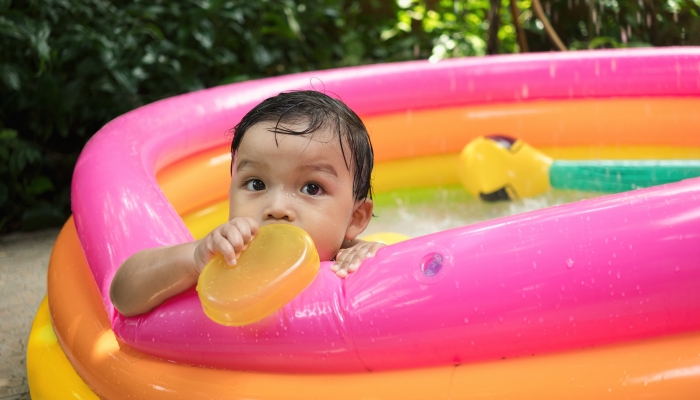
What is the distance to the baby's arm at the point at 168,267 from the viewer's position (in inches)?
47.2

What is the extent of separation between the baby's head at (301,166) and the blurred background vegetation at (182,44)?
1.88 metres

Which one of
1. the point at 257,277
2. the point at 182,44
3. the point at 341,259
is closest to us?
the point at 257,277

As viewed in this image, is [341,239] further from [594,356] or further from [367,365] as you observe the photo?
[594,356]

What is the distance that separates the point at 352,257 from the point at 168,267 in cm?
33

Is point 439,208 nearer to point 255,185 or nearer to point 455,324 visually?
point 255,185

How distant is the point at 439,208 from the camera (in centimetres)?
282

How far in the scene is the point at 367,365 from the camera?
1.23 meters

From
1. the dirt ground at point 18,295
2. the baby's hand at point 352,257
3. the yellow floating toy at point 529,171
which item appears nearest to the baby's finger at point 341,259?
the baby's hand at point 352,257

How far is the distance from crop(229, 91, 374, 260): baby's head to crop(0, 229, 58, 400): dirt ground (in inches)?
35.1

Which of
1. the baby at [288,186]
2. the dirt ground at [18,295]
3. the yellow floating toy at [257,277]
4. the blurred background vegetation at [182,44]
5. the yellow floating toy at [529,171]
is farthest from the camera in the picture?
the blurred background vegetation at [182,44]

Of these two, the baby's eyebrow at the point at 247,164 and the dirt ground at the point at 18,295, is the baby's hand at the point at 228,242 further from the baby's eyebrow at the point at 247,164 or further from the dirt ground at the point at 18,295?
the dirt ground at the point at 18,295

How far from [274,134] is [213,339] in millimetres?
384

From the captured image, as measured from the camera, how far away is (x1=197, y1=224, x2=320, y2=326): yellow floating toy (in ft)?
3.80

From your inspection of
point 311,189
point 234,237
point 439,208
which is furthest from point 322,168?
point 439,208
